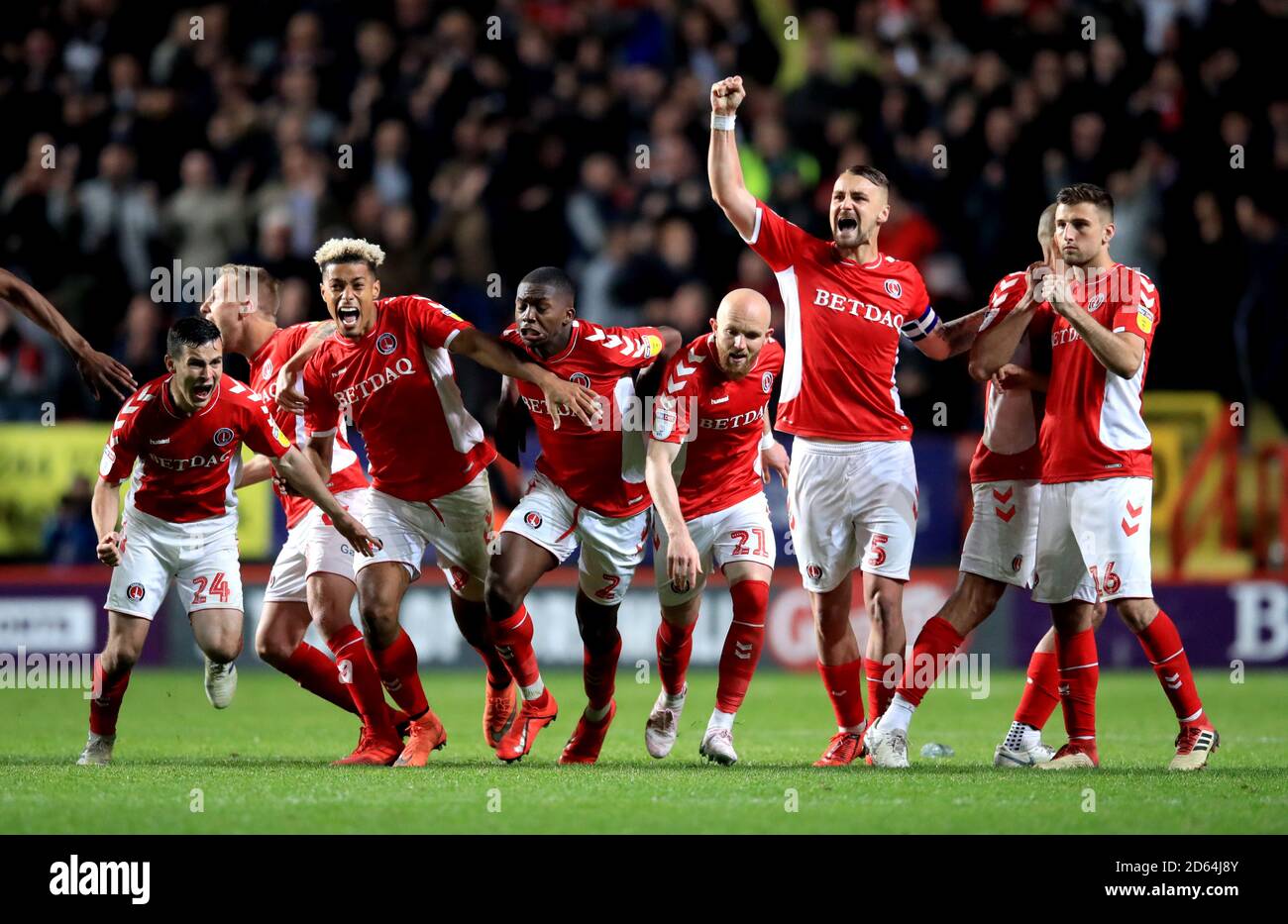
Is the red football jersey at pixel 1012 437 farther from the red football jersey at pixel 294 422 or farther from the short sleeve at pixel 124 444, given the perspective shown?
the short sleeve at pixel 124 444

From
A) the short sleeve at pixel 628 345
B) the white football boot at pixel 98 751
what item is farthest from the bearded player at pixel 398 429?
the white football boot at pixel 98 751

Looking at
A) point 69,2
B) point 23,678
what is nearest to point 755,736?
point 23,678

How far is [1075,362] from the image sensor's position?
287 inches

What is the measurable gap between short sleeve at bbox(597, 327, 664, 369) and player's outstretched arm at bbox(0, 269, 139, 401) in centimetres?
209

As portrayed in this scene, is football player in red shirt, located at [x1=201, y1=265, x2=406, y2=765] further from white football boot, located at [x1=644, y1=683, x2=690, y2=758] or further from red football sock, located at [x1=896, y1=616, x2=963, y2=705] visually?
red football sock, located at [x1=896, y1=616, x2=963, y2=705]

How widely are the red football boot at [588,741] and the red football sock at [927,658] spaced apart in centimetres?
120

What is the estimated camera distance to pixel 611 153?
49.0ft

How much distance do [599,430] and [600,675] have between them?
3.61ft

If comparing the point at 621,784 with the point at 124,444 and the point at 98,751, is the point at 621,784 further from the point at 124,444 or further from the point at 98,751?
the point at 124,444

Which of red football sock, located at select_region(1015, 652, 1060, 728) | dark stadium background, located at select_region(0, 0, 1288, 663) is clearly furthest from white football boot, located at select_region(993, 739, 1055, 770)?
dark stadium background, located at select_region(0, 0, 1288, 663)

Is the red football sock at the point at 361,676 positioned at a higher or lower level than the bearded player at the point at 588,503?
lower

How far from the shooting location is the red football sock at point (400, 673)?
7562 millimetres

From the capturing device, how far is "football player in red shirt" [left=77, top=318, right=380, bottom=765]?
749 cm

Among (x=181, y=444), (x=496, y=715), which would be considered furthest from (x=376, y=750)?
(x=181, y=444)
